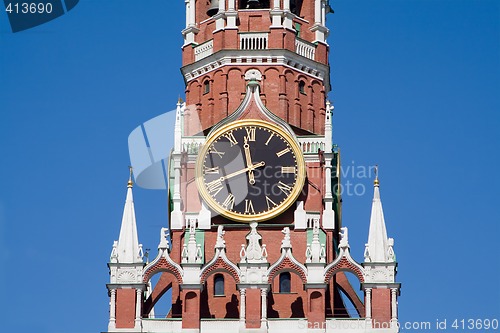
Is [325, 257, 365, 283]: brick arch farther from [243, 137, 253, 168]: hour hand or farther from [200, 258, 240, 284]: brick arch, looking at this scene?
[243, 137, 253, 168]: hour hand

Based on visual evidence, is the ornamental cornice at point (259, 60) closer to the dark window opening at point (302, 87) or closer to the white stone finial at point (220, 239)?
the dark window opening at point (302, 87)

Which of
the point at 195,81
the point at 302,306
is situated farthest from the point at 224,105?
the point at 302,306

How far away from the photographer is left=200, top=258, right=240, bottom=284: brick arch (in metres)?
72.1

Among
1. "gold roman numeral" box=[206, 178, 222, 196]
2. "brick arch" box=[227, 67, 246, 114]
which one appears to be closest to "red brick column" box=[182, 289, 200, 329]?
"gold roman numeral" box=[206, 178, 222, 196]

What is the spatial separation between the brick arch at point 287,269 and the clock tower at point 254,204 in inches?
1.5

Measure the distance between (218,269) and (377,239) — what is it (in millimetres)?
4446

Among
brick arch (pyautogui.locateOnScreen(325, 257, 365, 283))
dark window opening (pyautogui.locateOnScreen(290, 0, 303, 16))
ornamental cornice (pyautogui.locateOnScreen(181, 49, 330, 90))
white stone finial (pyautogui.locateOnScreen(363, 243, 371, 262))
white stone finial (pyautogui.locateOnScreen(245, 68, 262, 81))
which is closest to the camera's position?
brick arch (pyautogui.locateOnScreen(325, 257, 365, 283))

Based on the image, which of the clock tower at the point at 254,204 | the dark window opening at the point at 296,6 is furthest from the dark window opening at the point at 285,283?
the dark window opening at the point at 296,6

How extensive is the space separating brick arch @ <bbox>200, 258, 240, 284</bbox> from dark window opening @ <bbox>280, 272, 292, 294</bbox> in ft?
5.77

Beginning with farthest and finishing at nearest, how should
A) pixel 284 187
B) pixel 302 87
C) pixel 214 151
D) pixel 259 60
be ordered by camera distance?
pixel 302 87, pixel 259 60, pixel 214 151, pixel 284 187

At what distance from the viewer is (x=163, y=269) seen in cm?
7231

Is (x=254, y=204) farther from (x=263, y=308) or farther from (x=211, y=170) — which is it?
(x=263, y=308)

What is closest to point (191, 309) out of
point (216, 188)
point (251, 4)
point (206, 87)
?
point (216, 188)

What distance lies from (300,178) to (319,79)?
15.4ft
